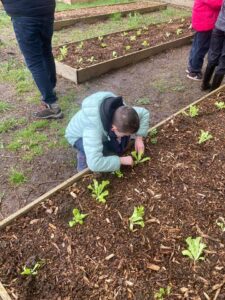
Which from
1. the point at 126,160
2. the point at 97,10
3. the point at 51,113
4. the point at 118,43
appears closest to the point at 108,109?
the point at 126,160

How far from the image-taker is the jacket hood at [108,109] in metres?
2.88

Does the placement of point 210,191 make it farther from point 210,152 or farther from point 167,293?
point 167,293

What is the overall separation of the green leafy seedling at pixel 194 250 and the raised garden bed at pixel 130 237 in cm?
4

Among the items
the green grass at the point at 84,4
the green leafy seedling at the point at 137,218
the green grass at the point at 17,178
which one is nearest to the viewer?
the green leafy seedling at the point at 137,218

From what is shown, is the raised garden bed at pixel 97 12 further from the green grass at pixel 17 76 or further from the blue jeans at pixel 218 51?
the blue jeans at pixel 218 51

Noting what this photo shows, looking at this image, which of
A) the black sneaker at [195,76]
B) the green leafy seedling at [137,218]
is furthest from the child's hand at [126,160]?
the black sneaker at [195,76]

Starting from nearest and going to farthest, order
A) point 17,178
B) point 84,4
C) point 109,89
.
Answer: point 17,178 < point 109,89 < point 84,4

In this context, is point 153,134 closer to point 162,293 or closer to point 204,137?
point 204,137

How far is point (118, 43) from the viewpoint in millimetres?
7203

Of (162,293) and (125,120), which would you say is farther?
(125,120)

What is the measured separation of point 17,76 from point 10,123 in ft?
5.69

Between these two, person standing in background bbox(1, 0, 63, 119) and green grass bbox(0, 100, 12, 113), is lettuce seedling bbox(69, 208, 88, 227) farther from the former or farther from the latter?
green grass bbox(0, 100, 12, 113)

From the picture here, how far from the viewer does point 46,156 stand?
4.18m

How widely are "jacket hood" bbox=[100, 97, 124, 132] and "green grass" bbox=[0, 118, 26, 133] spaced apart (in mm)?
2223
